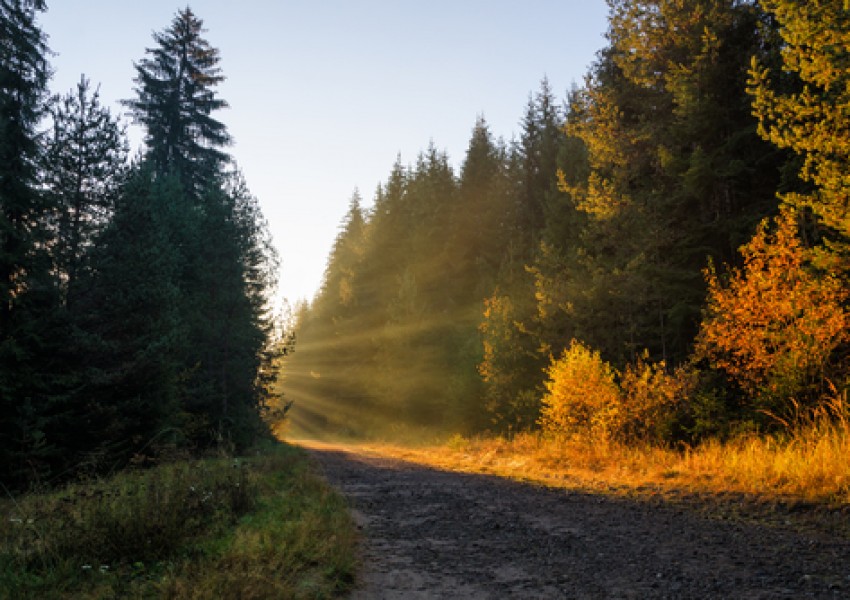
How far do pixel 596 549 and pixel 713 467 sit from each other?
573cm

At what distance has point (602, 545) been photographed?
239 inches

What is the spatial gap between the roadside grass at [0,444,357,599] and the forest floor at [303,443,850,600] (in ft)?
2.09

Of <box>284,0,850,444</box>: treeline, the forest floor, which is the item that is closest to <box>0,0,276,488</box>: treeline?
the forest floor

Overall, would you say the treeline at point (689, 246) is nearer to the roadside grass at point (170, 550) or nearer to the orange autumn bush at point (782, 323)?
the orange autumn bush at point (782, 323)

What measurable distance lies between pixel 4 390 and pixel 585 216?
872 inches

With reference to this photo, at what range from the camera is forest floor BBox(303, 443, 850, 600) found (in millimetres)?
4676

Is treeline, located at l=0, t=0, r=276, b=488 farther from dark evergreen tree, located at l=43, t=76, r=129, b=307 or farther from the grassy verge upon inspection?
the grassy verge

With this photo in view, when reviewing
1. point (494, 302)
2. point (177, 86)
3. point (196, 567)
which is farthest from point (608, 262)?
point (177, 86)

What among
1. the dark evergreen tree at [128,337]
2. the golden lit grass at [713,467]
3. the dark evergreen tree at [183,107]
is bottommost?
the golden lit grass at [713,467]

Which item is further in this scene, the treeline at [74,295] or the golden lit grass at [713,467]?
the treeline at [74,295]

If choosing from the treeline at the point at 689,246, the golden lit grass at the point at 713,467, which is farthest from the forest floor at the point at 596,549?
the treeline at the point at 689,246

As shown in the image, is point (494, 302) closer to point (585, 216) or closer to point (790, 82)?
point (585, 216)

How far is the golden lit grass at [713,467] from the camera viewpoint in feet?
25.3

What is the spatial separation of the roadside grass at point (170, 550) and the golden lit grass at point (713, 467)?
624cm
